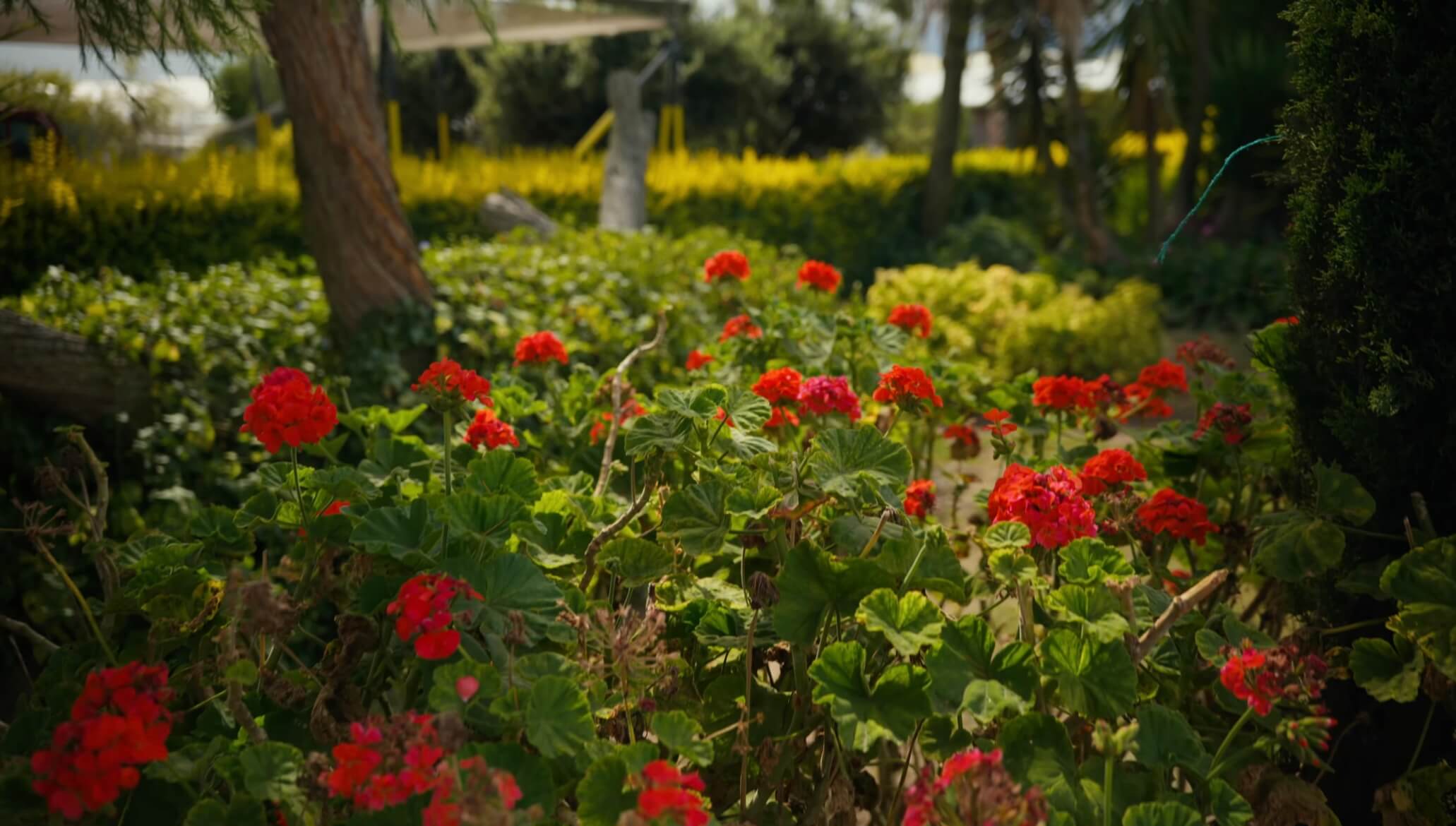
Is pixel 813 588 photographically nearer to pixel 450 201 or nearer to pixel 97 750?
pixel 97 750

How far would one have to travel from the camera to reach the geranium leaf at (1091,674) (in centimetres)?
151

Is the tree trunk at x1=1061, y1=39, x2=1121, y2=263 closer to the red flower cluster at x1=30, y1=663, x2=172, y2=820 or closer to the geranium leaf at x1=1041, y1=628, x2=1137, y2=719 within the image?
the geranium leaf at x1=1041, y1=628, x2=1137, y2=719

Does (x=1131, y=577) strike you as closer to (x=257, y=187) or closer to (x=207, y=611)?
(x=207, y=611)

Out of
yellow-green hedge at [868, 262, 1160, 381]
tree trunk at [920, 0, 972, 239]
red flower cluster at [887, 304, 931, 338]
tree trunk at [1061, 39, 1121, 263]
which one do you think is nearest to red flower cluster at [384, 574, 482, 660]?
red flower cluster at [887, 304, 931, 338]

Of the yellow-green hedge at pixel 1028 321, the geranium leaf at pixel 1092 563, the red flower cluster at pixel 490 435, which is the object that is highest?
Answer: the red flower cluster at pixel 490 435

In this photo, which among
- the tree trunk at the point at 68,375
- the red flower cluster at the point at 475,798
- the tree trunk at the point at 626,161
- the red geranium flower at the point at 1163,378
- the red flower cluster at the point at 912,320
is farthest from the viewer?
the tree trunk at the point at 626,161

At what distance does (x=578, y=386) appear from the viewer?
2730mm

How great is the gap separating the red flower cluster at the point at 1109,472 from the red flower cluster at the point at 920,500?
0.30 meters

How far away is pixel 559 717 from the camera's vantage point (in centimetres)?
133

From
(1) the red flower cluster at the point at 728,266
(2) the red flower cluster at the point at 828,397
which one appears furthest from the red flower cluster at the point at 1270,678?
(1) the red flower cluster at the point at 728,266

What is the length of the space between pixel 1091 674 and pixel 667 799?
27.9 inches

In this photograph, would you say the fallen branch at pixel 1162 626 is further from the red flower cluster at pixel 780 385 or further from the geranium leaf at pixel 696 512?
the red flower cluster at pixel 780 385

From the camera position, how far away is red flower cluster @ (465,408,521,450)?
2.16 meters

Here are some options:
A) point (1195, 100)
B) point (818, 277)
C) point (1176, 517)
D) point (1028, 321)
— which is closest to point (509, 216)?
point (1028, 321)
